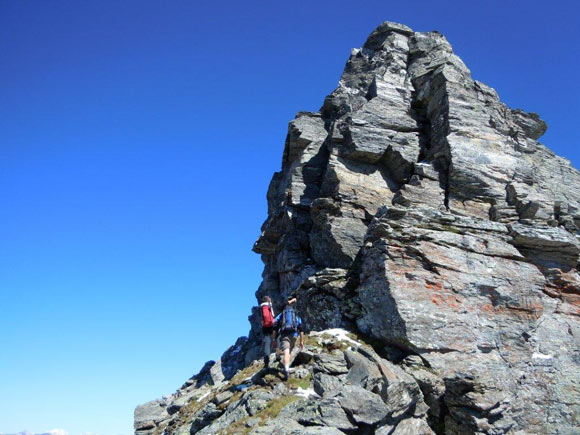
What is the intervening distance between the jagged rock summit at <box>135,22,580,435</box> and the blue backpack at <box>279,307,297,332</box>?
1.74 metres

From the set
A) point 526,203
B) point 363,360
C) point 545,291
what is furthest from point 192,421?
point 526,203

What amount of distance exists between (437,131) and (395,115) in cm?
551

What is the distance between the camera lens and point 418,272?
27141mm

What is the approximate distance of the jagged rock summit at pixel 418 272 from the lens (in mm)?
19625

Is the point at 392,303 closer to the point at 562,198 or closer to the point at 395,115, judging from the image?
the point at 395,115

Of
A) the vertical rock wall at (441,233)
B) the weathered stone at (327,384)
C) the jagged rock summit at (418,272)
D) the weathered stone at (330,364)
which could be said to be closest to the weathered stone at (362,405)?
the jagged rock summit at (418,272)

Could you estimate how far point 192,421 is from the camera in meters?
22.1

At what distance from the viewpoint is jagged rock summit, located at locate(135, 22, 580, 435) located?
19.6 metres

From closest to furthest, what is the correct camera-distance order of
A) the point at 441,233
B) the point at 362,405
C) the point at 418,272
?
the point at 362,405 < the point at 418,272 < the point at 441,233

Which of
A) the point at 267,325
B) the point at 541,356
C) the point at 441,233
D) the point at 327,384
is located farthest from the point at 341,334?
the point at 541,356

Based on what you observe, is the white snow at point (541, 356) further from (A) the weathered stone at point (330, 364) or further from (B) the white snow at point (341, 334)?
(A) the weathered stone at point (330, 364)

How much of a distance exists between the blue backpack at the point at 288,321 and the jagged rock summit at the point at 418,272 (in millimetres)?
1737

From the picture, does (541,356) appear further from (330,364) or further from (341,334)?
(330,364)

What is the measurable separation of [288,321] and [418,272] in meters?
10.5
